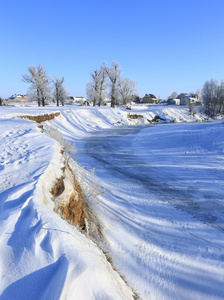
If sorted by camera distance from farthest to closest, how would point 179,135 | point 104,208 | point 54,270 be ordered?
point 179,135, point 104,208, point 54,270

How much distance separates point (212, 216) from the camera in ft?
15.5

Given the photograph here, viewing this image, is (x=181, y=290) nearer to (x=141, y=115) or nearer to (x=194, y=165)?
(x=194, y=165)

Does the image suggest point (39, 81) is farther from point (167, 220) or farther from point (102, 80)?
point (167, 220)

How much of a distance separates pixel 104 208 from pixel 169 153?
6926mm

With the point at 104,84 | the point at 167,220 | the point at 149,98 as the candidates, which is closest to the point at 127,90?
the point at 104,84

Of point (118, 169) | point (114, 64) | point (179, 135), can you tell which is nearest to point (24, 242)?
point (118, 169)

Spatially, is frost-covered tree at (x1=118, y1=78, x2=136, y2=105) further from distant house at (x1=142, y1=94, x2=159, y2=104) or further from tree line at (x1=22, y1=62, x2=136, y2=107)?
distant house at (x1=142, y1=94, x2=159, y2=104)

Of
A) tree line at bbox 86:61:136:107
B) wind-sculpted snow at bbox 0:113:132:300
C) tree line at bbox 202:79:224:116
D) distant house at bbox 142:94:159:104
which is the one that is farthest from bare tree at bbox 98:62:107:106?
distant house at bbox 142:94:159:104

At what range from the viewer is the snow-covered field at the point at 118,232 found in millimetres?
1542

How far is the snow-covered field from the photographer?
154 centimetres

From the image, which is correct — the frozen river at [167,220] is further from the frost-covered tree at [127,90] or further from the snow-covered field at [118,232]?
the frost-covered tree at [127,90]

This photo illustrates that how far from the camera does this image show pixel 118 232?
3883 millimetres

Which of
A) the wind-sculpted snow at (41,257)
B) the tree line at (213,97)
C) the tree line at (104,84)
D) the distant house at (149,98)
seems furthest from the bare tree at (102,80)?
the distant house at (149,98)

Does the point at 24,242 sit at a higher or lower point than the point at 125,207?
higher
